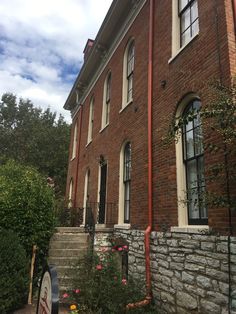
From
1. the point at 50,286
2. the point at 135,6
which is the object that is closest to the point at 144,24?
the point at 135,6

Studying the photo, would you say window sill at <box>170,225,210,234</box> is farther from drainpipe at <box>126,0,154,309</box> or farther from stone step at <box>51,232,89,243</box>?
stone step at <box>51,232,89,243</box>

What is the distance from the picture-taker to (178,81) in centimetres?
638

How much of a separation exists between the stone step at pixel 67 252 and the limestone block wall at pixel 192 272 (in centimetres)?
221

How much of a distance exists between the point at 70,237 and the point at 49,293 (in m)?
6.41

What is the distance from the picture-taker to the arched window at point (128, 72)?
9805 mm

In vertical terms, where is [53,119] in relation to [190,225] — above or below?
above

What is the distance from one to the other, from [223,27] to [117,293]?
18.3 feet

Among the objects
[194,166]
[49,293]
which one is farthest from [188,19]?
[49,293]

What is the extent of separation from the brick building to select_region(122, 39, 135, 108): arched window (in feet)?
0.12

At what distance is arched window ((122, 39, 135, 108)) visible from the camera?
980 cm

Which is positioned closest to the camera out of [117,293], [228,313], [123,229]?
[228,313]

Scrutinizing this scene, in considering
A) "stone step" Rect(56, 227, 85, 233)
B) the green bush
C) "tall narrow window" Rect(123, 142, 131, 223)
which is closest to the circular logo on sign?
the green bush

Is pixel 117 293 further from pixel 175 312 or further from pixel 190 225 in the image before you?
pixel 190 225

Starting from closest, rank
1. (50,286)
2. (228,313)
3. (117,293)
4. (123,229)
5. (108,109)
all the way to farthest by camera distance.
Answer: (50,286) < (228,313) < (117,293) < (123,229) < (108,109)
